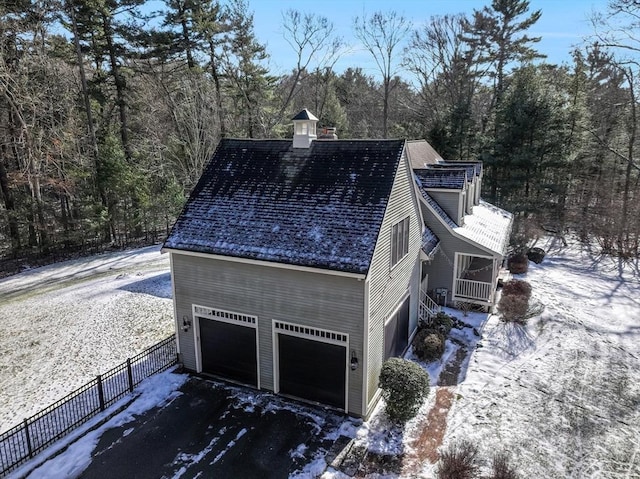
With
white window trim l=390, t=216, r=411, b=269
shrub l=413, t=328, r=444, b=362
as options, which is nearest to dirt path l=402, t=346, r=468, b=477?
shrub l=413, t=328, r=444, b=362

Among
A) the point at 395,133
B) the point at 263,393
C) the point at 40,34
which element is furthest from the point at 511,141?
the point at 40,34

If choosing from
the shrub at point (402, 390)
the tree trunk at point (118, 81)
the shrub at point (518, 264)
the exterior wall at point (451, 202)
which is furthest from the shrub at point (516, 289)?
the tree trunk at point (118, 81)

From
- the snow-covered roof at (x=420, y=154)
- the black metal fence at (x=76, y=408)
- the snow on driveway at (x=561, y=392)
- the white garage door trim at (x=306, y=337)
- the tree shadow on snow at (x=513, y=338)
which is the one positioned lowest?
the snow on driveway at (x=561, y=392)

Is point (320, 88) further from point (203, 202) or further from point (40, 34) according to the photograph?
point (203, 202)

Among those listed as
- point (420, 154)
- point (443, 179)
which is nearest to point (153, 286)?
point (443, 179)

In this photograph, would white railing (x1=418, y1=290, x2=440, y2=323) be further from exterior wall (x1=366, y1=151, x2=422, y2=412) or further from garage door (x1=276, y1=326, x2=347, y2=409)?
garage door (x1=276, y1=326, x2=347, y2=409)

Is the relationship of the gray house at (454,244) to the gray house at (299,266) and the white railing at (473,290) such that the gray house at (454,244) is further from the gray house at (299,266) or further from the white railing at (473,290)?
the gray house at (299,266)
